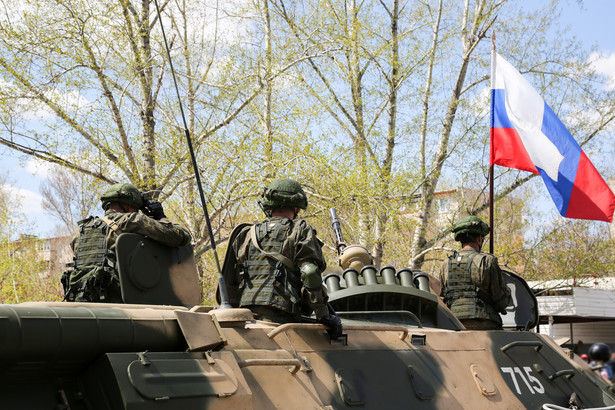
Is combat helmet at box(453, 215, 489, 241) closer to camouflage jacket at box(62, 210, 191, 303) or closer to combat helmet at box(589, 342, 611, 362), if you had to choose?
combat helmet at box(589, 342, 611, 362)

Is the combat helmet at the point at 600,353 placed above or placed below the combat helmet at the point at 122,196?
below

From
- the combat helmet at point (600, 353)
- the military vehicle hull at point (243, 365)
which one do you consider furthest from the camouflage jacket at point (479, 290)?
the combat helmet at point (600, 353)

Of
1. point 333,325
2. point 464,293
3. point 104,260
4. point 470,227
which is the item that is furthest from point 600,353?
point 104,260

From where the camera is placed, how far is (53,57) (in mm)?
14852

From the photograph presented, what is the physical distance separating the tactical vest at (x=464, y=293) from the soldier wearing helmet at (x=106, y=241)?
2.95 metres

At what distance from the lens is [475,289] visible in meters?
7.34

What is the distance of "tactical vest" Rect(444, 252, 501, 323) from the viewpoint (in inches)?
288

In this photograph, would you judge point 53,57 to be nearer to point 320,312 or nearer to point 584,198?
point 584,198

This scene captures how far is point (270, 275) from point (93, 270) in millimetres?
1590

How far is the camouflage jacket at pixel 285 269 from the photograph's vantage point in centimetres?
496

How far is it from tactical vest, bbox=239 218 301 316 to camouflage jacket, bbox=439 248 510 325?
272 cm

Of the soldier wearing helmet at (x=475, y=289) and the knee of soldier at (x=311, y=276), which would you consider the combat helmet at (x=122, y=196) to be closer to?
the knee of soldier at (x=311, y=276)

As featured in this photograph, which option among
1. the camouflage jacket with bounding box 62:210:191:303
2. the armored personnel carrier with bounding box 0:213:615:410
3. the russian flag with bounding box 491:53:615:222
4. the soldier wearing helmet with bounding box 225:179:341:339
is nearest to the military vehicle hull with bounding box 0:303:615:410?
the armored personnel carrier with bounding box 0:213:615:410

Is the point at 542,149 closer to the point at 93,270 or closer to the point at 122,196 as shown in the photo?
the point at 122,196
